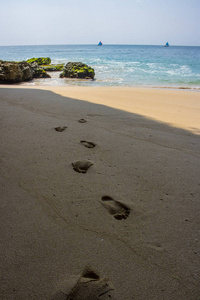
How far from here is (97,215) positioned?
1.30 metres

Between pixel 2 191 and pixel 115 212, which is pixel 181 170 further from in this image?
pixel 2 191

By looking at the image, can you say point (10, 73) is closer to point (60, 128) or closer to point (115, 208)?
point (60, 128)

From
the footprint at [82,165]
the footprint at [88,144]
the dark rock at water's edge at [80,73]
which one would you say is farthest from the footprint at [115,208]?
the dark rock at water's edge at [80,73]

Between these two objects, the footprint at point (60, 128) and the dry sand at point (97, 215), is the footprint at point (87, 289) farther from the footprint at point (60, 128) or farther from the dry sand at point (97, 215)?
the footprint at point (60, 128)

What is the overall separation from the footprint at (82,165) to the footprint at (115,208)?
389 millimetres

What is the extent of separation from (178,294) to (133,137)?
1.81 metres

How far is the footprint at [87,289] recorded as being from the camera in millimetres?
870

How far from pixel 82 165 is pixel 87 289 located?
104 cm

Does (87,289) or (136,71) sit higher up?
(136,71)

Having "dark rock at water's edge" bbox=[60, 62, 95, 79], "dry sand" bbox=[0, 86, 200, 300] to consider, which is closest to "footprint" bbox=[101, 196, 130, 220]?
"dry sand" bbox=[0, 86, 200, 300]

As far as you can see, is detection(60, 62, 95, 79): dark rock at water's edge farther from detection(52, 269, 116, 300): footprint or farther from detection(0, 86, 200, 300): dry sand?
detection(52, 269, 116, 300): footprint

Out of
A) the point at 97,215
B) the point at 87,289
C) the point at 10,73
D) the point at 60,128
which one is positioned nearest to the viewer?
the point at 87,289

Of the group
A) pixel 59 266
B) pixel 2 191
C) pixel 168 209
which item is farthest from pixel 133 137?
pixel 59 266

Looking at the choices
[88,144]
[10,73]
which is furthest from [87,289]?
[10,73]
